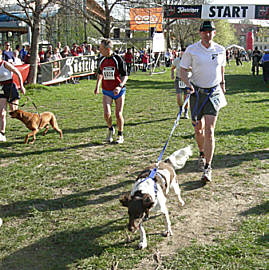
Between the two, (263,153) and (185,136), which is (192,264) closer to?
(263,153)

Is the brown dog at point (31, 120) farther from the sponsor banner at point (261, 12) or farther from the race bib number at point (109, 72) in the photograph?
the sponsor banner at point (261, 12)

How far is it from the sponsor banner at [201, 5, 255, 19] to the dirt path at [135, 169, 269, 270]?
18941 millimetres

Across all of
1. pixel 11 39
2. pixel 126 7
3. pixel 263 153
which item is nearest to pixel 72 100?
pixel 263 153

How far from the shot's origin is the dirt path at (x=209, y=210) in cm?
345

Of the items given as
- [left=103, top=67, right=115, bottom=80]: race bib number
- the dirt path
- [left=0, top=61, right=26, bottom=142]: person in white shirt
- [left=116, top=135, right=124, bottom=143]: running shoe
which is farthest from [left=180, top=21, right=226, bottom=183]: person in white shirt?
[left=0, top=61, right=26, bottom=142]: person in white shirt

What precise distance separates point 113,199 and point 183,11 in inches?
867

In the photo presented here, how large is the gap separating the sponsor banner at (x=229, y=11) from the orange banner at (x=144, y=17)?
393 centimetres

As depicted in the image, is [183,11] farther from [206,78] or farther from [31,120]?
[206,78]

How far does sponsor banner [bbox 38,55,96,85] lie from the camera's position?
17.0 m

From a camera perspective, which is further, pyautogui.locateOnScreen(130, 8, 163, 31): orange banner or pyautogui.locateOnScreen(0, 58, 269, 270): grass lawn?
pyautogui.locateOnScreen(130, 8, 163, 31): orange banner

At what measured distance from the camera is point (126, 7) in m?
24.5

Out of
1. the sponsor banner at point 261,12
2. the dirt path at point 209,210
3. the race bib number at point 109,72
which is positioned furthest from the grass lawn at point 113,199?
the sponsor banner at point 261,12

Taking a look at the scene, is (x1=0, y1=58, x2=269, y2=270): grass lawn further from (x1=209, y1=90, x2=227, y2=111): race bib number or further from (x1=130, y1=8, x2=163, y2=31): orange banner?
(x1=130, y1=8, x2=163, y2=31): orange banner

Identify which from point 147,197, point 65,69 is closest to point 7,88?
point 147,197
